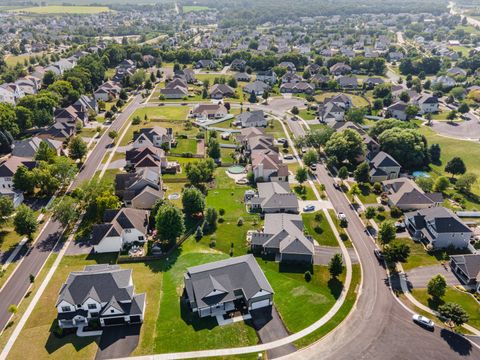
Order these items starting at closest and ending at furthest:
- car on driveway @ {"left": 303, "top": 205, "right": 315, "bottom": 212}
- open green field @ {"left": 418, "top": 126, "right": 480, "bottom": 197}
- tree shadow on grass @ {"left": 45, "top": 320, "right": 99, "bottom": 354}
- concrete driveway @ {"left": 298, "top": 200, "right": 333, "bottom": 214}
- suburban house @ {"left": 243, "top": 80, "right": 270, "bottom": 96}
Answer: tree shadow on grass @ {"left": 45, "top": 320, "right": 99, "bottom": 354}, car on driveway @ {"left": 303, "top": 205, "right": 315, "bottom": 212}, concrete driveway @ {"left": 298, "top": 200, "right": 333, "bottom": 214}, open green field @ {"left": 418, "top": 126, "right": 480, "bottom": 197}, suburban house @ {"left": 243, "top": 80, "right": 270, "bottom": 96}

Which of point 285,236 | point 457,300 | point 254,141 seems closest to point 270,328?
point 285,236

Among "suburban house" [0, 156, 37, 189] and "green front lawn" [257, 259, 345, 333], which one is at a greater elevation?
"suburban house" [0, 156, 37, 189]

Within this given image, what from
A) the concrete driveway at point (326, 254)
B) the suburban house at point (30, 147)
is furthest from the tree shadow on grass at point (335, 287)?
the suburban house at point (30, 147)

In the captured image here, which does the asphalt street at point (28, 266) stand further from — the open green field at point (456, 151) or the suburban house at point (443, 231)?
the open green field at point (456, 151)

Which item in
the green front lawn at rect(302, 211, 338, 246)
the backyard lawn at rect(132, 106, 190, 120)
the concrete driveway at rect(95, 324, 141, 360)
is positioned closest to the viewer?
the concrete driveway at rect(95, 324, 141, 360)

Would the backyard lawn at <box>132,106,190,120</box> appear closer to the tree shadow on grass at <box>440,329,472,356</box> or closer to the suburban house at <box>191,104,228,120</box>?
the suburban house at <box>191,104,228,120</box>

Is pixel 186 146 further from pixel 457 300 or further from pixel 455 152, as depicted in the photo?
pixel 455 152

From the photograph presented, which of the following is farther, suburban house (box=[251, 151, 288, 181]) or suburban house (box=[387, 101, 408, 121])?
suburban house (box=[387, 101, 408, 121])

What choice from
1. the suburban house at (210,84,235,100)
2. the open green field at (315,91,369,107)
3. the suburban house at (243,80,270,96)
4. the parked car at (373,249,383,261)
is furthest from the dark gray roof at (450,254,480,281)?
the suburban house at (243,80,270,96)
